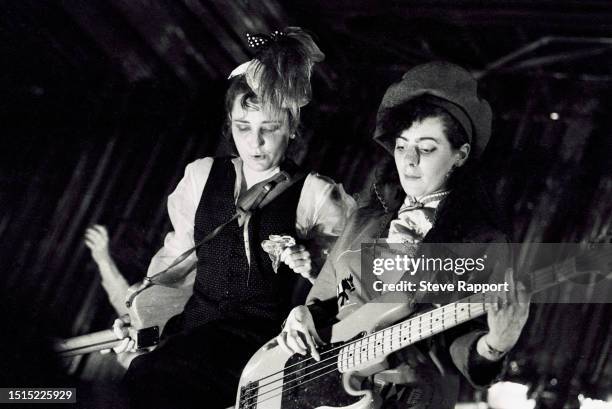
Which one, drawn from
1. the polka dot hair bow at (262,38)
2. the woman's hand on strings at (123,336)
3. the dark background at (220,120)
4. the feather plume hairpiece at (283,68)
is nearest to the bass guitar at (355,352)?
the dark background at (220,120)

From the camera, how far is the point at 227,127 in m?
2.13

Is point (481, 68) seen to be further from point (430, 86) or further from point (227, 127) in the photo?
point (227, 127)

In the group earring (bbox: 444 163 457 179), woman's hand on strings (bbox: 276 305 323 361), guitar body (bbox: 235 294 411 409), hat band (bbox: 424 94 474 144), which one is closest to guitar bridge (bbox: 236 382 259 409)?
guitar body (bbox: 235 294 411 409)

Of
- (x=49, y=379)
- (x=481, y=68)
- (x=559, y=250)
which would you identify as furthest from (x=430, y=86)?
(x=49, y=379)

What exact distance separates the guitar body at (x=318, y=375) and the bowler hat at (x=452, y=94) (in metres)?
0.46

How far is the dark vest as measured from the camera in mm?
1974

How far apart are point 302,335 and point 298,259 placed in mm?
235

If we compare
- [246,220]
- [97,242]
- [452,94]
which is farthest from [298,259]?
[97,242]

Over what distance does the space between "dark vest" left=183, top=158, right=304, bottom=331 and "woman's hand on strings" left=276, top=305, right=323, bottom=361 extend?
0.17 m

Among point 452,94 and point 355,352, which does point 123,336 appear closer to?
point 355,352

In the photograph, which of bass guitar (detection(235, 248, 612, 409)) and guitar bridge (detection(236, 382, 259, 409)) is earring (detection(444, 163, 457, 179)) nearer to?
bass guitar (detection(235, 248, 612, 409))

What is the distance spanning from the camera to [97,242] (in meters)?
2.33

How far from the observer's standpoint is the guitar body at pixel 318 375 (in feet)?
5.59

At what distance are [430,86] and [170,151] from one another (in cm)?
88
